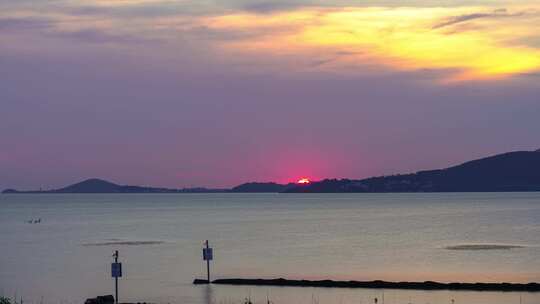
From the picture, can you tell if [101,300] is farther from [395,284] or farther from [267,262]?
[267,262]

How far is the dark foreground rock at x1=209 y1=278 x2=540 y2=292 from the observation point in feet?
152

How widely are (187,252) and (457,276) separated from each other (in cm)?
2821

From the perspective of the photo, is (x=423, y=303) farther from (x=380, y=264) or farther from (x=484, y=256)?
(x=484, y=256)

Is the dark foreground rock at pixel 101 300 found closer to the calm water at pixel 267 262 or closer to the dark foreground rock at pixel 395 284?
the calm water at pixel 267 262

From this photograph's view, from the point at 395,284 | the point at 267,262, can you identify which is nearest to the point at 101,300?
the point at 395,284

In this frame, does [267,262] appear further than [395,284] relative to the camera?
Yes

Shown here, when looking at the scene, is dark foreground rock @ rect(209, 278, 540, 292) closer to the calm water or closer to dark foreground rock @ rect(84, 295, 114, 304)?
the calm water

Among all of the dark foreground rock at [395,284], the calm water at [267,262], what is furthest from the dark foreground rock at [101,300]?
the dark foreground rock at [395,284]

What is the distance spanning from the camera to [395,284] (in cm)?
4791

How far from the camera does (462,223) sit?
129125 mm

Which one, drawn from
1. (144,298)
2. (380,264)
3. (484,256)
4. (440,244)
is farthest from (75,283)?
(440,244)

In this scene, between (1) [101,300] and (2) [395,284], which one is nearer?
(1) [101,300]

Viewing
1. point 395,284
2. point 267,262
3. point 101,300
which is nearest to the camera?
point 101,300

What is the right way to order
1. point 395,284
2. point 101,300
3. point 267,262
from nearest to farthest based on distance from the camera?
1. point 101,300
2. point 395,284
3. point 267,262
